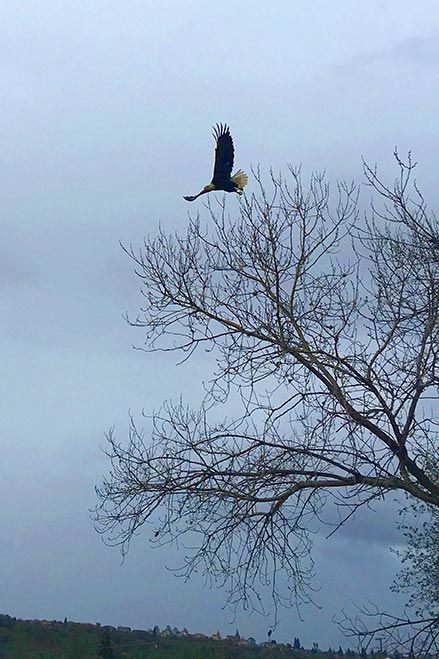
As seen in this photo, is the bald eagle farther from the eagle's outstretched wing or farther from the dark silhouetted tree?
the dark silhouetted tree

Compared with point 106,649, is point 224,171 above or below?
above

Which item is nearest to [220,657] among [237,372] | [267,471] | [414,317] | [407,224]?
[267,471]

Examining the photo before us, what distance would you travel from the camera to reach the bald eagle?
36.4 ft

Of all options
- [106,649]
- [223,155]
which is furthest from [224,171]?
[106,649]

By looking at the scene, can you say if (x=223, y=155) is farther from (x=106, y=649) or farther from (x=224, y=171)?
(x=106, y=649)

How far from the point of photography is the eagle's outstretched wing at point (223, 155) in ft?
36.4

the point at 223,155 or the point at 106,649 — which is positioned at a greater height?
the point at 223,155

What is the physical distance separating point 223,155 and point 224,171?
0.16m

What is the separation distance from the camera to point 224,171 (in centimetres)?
1111

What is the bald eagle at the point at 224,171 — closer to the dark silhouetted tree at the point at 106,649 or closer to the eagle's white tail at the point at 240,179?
the eagle's white tail at the point at 240,179

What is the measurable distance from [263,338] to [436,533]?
9.44 ft

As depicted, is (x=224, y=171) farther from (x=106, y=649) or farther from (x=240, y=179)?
(x=106, y=649)

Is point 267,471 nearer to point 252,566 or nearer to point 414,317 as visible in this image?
point 252,566

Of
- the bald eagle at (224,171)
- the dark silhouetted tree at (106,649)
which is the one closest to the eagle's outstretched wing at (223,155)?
the bald eagle at (224,171)
